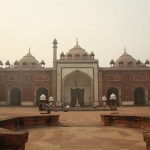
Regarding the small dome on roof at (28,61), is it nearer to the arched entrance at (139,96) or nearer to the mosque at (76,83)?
the mosque at (76,83)

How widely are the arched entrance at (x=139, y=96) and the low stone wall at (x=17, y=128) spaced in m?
22.0

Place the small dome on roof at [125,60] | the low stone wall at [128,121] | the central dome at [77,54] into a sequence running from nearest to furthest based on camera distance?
the low stone wall at [128,121]
the central dome at [77,54]
the small dome on roof at [125,60]

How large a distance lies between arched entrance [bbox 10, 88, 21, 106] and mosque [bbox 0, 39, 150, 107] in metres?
0.18

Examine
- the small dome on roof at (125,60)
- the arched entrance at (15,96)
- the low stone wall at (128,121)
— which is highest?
the small dome on roof at (125,60)

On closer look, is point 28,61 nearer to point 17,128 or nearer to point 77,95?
point 77,95

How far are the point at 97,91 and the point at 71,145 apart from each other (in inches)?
904

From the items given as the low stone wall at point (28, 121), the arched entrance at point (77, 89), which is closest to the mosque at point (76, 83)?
the arched entrance at point (77, 89)

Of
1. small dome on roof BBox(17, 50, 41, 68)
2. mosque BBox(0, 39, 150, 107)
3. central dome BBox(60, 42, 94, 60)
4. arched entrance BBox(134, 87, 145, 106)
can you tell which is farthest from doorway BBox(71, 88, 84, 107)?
small dome on roof BBox(17, 50, 41, 68)

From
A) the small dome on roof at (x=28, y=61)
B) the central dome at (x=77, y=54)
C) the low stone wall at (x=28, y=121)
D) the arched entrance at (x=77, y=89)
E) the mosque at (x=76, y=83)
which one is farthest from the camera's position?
the small dome on roof at (x=28, y=61)

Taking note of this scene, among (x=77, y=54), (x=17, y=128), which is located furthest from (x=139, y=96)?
(x=17, y=128)

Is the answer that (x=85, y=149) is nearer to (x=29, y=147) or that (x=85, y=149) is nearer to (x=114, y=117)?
(x=29, y=147)

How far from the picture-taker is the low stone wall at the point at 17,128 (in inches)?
116

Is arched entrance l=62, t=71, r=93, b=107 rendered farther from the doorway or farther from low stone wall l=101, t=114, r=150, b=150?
low stone wall l=101, t=114, r=150, b=150

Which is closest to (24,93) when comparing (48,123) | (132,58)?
(132,58)
